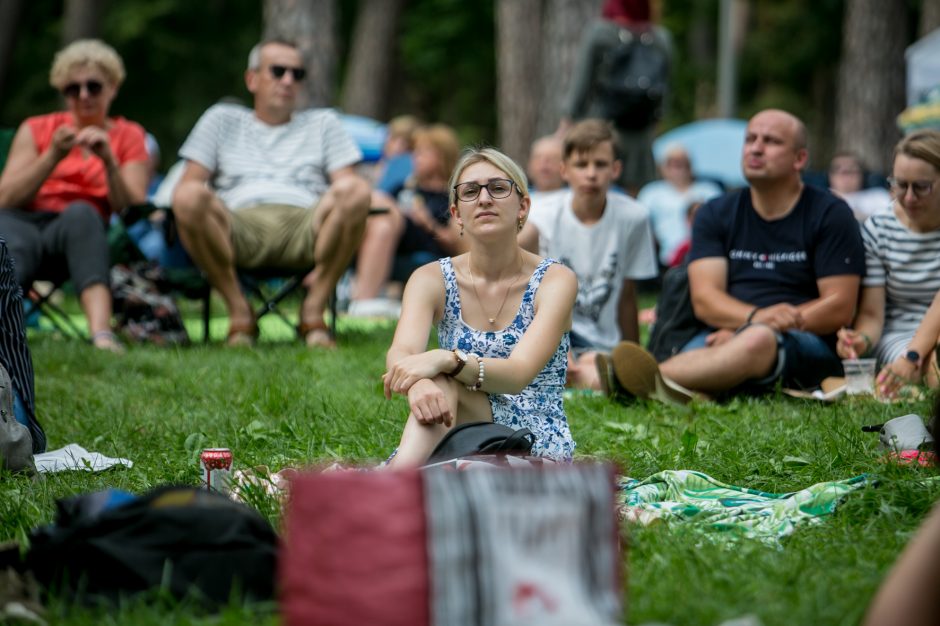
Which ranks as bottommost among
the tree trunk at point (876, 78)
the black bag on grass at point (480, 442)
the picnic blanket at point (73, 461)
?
the picnic blanket at point (73, 461)

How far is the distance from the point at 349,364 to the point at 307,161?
5.72 ft

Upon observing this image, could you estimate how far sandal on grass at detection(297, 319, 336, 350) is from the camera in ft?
24.9

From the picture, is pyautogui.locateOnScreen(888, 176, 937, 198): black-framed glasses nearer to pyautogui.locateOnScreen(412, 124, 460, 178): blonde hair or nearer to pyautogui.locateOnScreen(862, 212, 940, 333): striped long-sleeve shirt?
pyautogui.locateOnScreen(862, 212, 940, 333): striped long-sleeve shirt

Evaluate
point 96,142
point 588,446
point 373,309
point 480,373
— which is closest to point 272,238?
point 96,142

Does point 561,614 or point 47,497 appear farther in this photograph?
point 47,497

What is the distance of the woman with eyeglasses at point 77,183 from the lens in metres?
7.32

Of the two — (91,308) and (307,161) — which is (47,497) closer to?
(91,308)

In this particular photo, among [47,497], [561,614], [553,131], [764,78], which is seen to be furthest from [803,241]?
[764,78]

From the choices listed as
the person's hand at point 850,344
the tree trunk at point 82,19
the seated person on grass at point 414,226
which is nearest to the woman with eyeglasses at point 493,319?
the person's hand at point 850,344

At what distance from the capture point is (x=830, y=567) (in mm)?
3258

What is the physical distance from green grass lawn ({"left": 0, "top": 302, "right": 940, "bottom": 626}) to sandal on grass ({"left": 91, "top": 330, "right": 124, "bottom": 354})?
136 millimetres

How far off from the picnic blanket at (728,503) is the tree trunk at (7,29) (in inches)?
697

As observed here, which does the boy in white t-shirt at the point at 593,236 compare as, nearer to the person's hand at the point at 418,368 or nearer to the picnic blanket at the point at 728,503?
the picnic blanket at the point at 728,503

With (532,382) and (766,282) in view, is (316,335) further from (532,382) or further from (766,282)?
(532,382)
